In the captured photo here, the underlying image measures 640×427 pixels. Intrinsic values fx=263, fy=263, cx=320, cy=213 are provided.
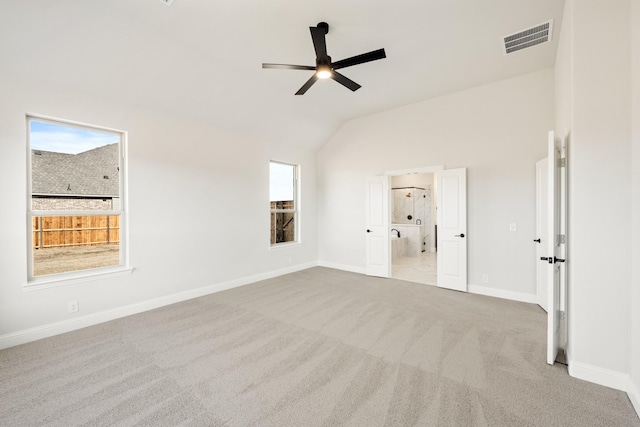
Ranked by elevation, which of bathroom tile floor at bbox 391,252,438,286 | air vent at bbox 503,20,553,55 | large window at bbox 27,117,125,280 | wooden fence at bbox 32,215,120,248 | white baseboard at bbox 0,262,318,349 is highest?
air vent at bbox 503,20,553,55

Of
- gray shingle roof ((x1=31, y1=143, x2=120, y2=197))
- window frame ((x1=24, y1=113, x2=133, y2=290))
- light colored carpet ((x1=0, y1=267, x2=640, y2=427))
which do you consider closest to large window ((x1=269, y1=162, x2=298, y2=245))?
light colored carpet ((x1=0, y1=267, x2=640, y2=427))

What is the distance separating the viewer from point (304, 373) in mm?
2246

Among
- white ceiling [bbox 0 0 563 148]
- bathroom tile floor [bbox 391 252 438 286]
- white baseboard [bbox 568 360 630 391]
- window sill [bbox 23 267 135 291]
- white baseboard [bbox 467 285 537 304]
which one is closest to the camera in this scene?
white baseboard [bbox 568 360 630 391]

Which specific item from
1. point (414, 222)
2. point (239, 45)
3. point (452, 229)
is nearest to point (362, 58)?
point (239, 45)

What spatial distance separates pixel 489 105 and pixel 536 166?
1.22m

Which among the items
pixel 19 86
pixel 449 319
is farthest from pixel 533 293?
pixel 19 86

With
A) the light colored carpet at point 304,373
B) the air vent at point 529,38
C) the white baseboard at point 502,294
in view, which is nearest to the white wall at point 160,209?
the light colored carpet at point 304,373

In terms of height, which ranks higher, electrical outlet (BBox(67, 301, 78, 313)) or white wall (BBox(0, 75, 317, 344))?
white wall (BBox(0, 75, 317, 344))

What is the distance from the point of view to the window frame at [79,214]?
2867 mm

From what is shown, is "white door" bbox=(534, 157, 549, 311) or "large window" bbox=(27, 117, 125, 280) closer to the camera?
"large window" bbox=(27, 117, 125, 280)

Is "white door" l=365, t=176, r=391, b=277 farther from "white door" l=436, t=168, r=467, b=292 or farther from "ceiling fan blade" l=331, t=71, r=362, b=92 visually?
"ceiling fan blade" l=331, t=71, r=362, b=92

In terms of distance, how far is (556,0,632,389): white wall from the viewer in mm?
2021

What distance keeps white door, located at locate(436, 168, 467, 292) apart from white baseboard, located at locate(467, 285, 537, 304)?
6.3 inches

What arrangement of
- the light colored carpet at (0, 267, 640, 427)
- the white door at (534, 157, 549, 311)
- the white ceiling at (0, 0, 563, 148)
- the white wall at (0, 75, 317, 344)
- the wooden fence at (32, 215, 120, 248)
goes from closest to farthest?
the light colored carpet at (0, 267, 640, 427) < the white ceiling at (0, 0, 563, 148) < the white wall at (0, 75, 317, 344) < the white door at (534, 157, 549, 311) < the wooden fence at (32, 215, 120, 248)
